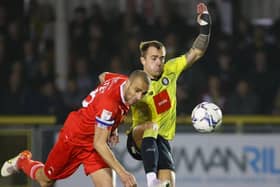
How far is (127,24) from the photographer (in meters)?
14.7

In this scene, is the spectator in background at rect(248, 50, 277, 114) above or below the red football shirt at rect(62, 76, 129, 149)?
below

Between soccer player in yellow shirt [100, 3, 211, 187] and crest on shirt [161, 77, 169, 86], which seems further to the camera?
crest on shirt [161, 77, 169, 86]

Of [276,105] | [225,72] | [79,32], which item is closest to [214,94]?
[225,72]

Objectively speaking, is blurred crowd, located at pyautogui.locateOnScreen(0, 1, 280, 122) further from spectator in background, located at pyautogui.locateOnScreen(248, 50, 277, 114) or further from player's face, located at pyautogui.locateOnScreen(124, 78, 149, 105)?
player's face, located at pyautogui.locateOnScreen(124, 78, 149, 105)

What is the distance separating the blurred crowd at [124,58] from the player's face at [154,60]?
362cm

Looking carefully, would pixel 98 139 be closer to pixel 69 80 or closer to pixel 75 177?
pixel 75 177

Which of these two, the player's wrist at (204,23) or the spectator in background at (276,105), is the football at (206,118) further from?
the spectator in background at (276,105)

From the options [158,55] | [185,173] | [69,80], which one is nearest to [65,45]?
[69,80]

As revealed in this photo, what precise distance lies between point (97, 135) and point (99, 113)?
19cm

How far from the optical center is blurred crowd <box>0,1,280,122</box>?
44.9ft

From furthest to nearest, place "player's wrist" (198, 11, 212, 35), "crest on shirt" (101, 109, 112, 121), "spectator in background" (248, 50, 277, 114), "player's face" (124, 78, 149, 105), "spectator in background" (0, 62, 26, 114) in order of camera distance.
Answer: "spectator in background" (248, 50, 277, 114) < "spectator in background" (0, 62, 26, 114) < "player's wrist" (198, 11, 212, 35) < "crest on shirt" (101, 109, 112, 121) < "player's face" (124, 78, 149, 105)

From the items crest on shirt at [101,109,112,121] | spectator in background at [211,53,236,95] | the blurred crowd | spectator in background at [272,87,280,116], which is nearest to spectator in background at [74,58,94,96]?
the blurred crowd

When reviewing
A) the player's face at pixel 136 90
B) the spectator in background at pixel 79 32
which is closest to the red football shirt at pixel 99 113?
the player's face at pixel 136 90

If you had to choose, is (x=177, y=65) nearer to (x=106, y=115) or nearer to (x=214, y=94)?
(x=106, y=115)
